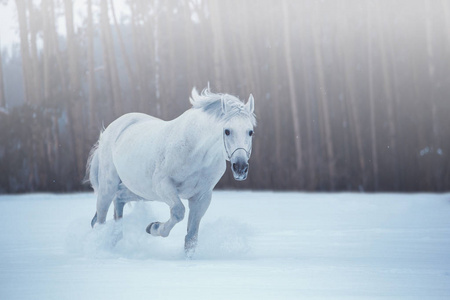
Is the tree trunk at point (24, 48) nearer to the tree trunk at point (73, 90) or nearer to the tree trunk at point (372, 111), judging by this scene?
the tree trunk at point (73, 90)

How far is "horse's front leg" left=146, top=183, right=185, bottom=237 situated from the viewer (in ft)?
15.5

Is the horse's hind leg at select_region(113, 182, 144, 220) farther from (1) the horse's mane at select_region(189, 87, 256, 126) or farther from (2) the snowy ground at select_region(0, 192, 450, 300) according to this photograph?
(1) the horse's mane at select_region(189, 87, 256, 126)

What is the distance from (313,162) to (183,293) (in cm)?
1262

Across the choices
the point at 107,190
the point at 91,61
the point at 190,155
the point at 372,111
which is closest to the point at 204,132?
the point at 190,155

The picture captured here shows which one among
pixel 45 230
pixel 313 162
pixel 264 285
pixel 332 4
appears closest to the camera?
pixel 264 285

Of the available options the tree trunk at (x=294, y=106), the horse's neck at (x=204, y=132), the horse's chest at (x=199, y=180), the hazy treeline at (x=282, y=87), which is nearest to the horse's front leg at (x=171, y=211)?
the horse's chest at (x=199, y=180)

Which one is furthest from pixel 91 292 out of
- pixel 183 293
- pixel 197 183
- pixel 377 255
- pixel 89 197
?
pixel 89 197

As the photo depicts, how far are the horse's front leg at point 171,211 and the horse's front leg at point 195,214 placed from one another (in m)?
0.31

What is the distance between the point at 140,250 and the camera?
5.43m

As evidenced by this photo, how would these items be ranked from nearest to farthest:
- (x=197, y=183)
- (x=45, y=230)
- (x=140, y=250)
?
(x=197, y=183)
(x=140, y=250)
(x=45, y=230)

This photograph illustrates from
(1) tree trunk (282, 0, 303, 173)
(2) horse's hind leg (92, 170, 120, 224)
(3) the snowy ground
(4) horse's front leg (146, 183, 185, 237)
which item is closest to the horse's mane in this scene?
(4) horse's front leg (146, 183, 185, 237)

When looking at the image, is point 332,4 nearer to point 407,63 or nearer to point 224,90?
point 407,63

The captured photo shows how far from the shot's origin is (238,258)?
5.04 metres

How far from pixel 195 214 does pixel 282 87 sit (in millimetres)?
13680
